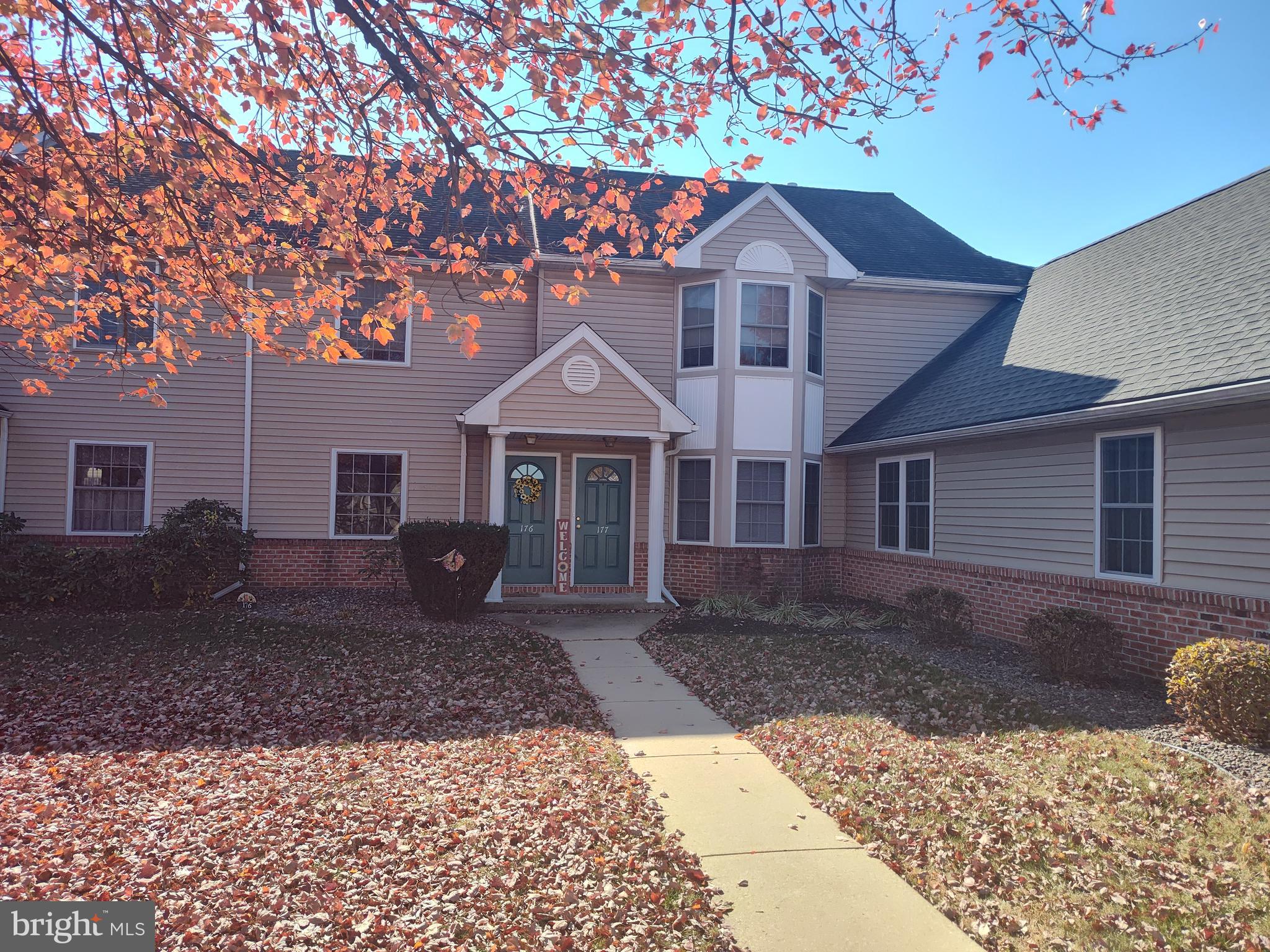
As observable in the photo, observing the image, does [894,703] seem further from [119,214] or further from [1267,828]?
[119,214]

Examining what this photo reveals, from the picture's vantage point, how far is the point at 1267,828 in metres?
4.51

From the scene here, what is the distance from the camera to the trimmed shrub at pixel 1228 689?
5.89 metres

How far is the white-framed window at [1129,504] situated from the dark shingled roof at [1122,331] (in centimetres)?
68

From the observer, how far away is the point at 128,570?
11.3 meters

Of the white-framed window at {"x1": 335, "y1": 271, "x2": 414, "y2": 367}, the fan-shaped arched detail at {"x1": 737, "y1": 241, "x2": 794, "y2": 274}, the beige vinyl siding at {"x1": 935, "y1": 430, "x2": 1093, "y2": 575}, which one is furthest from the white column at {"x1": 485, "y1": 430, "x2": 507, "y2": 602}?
the beige vinyl siding at {"x1": 935, "y1": 430, "x2": 1093, "y2": 575}

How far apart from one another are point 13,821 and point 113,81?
482 cm

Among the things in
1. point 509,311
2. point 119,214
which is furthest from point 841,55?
point 509,311

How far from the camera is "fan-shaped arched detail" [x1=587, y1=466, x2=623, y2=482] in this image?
14156 millimetres

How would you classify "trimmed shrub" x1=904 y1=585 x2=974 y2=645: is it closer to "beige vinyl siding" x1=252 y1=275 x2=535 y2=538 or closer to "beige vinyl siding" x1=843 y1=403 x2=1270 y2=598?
"beige vinyl siding" x1=843 y1=403 x2=1270 y2=598

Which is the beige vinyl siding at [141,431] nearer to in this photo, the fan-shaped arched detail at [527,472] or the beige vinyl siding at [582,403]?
the fan-shaped arched detail at [527,472]

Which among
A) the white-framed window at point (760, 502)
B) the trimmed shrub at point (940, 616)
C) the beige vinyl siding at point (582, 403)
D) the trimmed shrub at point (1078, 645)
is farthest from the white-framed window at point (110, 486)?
the trimmed shrub at point (1078, 645)

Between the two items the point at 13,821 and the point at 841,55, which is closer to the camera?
the point at 13,821

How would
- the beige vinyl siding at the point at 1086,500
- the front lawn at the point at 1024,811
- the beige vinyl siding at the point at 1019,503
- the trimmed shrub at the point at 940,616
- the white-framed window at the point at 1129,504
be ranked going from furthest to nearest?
the trimmed shrub at the point at 940,616
the beige vinyl siding at the point at 1019,503
the white-framed window at the point at 1129,504
the beige vinyl siding at the point at 1086,500
the front lawn at the point at 1024,811

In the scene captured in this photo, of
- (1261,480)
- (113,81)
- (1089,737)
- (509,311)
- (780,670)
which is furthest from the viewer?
(509,311)
